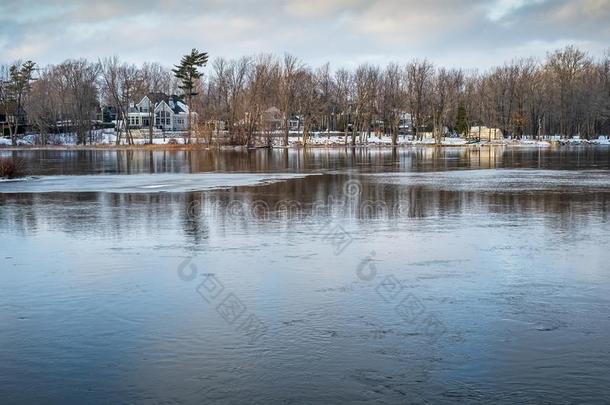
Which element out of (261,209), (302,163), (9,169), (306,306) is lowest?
(306,306)

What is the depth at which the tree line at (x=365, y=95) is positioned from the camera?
335ft

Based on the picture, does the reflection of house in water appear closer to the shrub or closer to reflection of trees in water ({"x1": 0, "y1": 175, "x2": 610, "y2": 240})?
reflection of trees in water ({"x1": 0, "y1": 175, "x2": 610, "y2": 240})

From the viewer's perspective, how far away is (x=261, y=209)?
19250 millimetres

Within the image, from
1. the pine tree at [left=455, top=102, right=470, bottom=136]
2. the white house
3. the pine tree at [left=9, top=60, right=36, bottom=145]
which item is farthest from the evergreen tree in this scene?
the pine tree at [left=455, top=102, right=470, bottom=136]

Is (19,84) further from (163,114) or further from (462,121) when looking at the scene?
(462,121)

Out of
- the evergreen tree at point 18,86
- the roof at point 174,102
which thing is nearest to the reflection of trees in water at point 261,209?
the evergreen tree at point 18,86

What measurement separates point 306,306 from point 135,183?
73.3 feet

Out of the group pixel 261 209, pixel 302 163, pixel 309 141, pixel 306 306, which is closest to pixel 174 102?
pixel 309 141

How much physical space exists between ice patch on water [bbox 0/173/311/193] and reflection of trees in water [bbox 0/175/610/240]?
1898 millimetres

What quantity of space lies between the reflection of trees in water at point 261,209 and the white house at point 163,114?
10274cm

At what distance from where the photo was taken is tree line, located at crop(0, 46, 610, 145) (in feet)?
Answer: 335

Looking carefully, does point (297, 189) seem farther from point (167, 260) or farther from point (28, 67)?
point (28, 67)

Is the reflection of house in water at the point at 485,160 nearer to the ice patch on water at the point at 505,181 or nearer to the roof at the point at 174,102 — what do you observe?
the ice patch on water at the point at 505,181

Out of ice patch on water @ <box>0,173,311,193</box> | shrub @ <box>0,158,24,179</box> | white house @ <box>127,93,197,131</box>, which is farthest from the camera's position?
white house @ <box>127,93,197,131</box>
